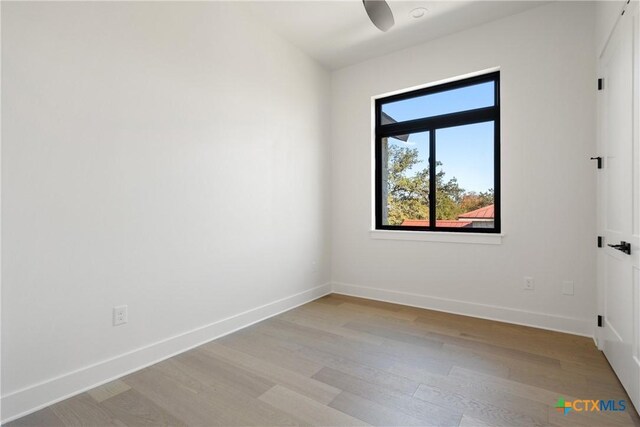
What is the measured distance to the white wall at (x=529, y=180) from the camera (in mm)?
2684

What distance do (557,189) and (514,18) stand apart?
1654 millimetres

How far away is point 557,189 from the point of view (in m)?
2.78

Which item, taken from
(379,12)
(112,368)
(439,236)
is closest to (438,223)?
(439,236)

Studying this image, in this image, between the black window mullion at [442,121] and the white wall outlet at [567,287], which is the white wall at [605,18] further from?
the white wall outlet at [567,287]

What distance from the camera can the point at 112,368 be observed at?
2020 millimetres

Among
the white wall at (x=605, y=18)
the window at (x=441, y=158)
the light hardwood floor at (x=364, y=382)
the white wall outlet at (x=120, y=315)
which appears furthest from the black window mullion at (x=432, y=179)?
the white wall outlet at (x=120, y=315)

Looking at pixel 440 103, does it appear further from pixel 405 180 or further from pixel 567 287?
pixel 567 287

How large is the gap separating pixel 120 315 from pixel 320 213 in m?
2.43

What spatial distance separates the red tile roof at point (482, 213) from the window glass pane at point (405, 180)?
44cm

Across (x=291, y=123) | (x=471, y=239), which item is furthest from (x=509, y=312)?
(x=291, y=123)

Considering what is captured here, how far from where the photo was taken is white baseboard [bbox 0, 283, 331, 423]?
1.66 meters

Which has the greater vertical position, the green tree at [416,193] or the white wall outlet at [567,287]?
the green tree at [416,193]

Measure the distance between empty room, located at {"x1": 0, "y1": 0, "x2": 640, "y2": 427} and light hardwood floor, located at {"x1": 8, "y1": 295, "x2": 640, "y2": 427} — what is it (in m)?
0.02

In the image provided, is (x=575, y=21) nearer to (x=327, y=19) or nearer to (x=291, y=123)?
(x=327, y=19)
